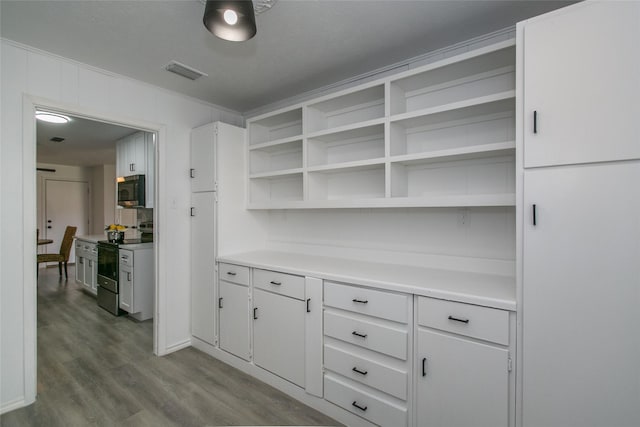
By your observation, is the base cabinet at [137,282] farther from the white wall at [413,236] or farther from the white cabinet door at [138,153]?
the white wall at [413,236]

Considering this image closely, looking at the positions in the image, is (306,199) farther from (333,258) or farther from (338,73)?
(338,73)

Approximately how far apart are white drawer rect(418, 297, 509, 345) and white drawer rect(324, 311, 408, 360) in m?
0.18

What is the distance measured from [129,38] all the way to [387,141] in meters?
1.85

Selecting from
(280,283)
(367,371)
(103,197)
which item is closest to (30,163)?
(280,283)

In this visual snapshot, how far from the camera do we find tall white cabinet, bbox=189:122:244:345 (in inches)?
108

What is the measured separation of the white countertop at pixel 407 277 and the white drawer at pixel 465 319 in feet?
0.12

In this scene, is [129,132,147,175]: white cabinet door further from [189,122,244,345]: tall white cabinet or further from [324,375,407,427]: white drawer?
[324,375,407,427]: white drawer

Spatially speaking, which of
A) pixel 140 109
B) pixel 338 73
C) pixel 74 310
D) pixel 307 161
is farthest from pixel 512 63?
pixel 74 310

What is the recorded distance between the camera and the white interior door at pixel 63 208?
6980 millimetres

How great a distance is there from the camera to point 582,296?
4.17 feet

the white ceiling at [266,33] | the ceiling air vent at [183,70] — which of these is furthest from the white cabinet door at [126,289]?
the ceiling air vent at [183,70]

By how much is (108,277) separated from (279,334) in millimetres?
3092

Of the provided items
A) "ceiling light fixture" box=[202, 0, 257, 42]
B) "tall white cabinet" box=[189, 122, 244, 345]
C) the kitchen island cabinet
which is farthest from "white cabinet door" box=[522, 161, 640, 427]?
the kitchen island cabinet

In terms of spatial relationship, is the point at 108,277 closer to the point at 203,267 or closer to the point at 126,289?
the point at 126,289
